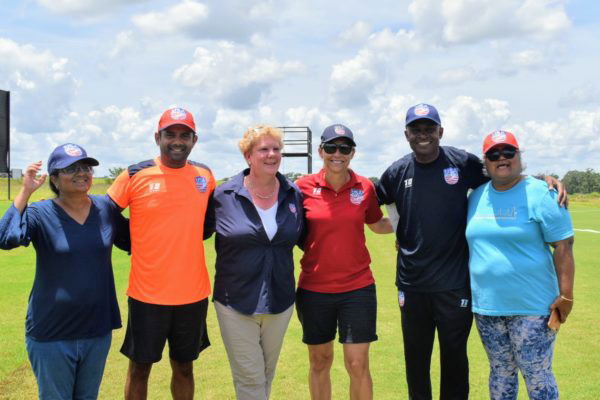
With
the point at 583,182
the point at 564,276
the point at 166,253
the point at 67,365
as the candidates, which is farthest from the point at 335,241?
the point at 583,182

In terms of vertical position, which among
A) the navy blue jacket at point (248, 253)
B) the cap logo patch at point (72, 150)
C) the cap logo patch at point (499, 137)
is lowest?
the navy blue jacket at point (248, 253)

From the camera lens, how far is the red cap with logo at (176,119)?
477cm

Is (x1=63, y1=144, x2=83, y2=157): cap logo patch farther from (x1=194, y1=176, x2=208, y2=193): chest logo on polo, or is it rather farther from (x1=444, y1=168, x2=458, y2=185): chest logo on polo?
(x1=444, y1=168, x2=458, y2=185): chest logo on polo

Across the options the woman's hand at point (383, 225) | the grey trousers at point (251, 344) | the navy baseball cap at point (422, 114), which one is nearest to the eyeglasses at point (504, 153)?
the navy baseball cap at point (422, 114)

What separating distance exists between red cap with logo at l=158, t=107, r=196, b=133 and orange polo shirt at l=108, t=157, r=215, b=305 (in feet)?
1.20

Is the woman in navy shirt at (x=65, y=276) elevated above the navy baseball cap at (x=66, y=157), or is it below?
below

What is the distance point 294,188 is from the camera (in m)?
4.88

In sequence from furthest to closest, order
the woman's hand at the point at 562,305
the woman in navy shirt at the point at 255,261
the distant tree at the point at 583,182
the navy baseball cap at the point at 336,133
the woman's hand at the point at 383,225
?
Result: the distant tree at the point at 583,182 → the woman's hand at the point at 383,225 → the navy baseball cap at the point at 336,133 → the woman in navy shirt at the point at 255,261 → the woman's hand at the point at 562,305

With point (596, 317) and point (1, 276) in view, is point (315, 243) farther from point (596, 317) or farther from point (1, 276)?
point (1, 276)

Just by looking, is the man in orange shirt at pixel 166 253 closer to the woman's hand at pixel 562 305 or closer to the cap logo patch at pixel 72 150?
the cap logo patch at pixel 72 150

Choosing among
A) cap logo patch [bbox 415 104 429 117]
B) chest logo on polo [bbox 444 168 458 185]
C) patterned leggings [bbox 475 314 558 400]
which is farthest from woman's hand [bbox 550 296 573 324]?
cap logo patch [bbox 415 104 429 117]

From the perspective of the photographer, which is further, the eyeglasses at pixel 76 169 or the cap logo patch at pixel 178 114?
the cap logo patch at pixel 178 114

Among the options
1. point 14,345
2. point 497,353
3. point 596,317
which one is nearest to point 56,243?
point 497,353

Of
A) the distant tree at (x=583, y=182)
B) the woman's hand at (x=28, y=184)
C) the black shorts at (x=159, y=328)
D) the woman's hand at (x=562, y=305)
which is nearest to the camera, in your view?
the woman's hand at (x=28, y=184)
